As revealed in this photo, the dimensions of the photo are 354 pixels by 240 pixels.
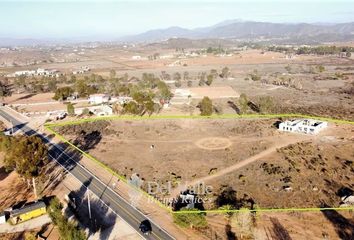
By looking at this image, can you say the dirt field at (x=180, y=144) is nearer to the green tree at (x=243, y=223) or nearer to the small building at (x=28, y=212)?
the green tree at (x=243, y=223)

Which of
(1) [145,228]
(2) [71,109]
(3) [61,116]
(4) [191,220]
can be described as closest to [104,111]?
(2) [71,109]

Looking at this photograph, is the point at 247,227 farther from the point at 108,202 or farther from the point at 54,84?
the point at 54,84

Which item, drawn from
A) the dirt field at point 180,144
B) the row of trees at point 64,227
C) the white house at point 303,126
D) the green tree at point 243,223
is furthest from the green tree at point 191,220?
the white house at point 303,126

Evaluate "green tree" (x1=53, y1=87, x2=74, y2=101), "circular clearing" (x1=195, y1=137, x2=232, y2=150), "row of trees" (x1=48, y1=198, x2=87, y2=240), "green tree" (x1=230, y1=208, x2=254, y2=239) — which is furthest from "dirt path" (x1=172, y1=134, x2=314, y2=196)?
"green tree" (x1=53, y1=87, x2=74, y2=101)

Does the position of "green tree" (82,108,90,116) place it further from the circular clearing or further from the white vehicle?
the circular clearing

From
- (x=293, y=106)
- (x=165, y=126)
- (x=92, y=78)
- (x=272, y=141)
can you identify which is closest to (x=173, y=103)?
(x=165, y=126)

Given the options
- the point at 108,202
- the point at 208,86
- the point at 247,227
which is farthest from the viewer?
the point at 208,86

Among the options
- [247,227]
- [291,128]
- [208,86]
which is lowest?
[208,86]
